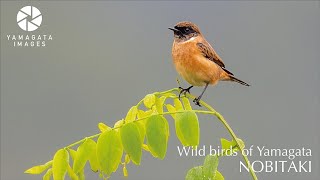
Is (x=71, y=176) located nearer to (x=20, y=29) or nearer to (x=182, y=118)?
(x=182, y=118)

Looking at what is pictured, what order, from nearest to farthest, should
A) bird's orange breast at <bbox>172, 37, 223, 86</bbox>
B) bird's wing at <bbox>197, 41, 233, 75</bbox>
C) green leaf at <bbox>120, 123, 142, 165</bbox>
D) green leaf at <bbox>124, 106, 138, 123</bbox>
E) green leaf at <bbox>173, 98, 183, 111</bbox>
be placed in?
green leaf at <bbox>120, 123, 142, 165</bbox> < green leaf at <bbox>124, 106, 138, 123</bbox> < green leaf at <bbox>173, 98, 183, 111</bbox> < bird's orange breast at <bbox>172, 37, 223, 86</bbox> < bird's wing at <bbox>197, 41, 233, 75</bbox>

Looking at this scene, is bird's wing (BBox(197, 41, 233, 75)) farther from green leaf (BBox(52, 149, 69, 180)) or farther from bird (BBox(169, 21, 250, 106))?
green leaf (BBox(52, 149, 69, 180))

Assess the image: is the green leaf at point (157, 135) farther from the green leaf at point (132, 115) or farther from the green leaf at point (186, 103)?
the green leaf at point (186, 103)

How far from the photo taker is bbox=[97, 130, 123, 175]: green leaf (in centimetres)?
228

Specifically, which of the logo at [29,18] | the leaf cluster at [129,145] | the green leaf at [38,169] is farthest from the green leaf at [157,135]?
the logo at [29,18]

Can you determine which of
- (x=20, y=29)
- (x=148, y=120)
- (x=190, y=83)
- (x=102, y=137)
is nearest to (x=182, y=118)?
(x=148, y=120)

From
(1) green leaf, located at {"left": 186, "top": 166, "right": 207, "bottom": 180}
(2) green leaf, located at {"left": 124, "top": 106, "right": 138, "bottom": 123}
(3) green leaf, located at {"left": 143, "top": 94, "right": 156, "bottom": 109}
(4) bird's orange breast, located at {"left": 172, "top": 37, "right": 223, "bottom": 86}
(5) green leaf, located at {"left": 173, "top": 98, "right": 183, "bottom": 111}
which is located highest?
(4) bird's orange breast, located at {"left": 172, "top": 37, "right": 223, "bottom": 86}

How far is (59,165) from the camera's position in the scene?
230 cm

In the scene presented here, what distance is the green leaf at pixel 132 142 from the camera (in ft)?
7.46

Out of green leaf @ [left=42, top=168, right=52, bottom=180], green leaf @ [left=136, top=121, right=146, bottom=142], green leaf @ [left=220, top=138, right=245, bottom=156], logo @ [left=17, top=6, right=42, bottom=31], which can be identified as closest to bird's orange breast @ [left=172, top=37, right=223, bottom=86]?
green leaf @ [left=220, top=138, right=245, bottom=156]

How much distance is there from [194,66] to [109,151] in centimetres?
131

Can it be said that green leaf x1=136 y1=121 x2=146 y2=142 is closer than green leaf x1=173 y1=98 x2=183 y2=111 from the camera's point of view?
Yes

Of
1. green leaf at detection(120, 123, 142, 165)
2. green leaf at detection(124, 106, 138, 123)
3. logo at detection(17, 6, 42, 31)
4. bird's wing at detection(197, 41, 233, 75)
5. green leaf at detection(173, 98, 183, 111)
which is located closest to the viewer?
green leaf at detection(120, 123, 142, 165)

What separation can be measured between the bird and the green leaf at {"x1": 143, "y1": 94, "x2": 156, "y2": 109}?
1.06 metres
